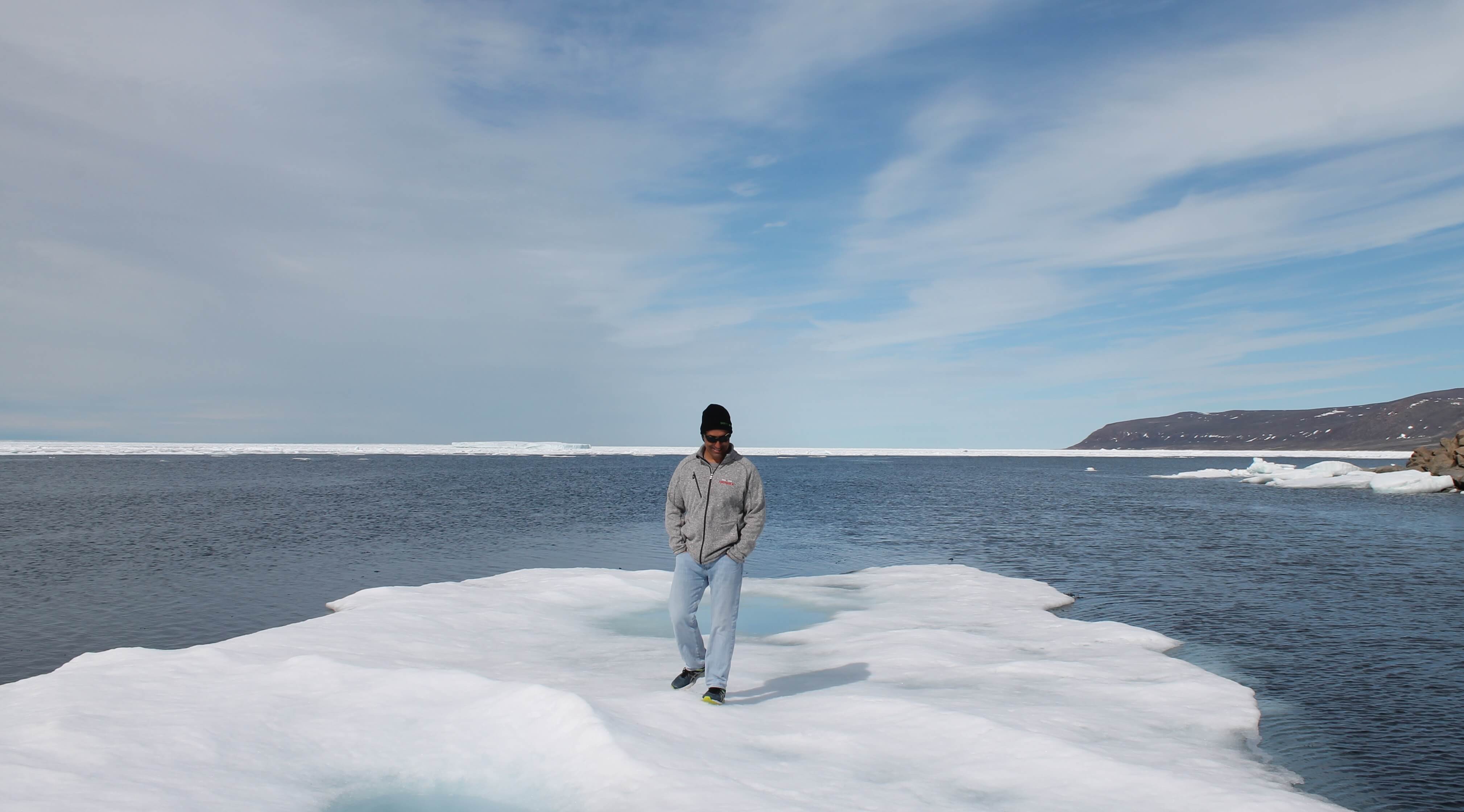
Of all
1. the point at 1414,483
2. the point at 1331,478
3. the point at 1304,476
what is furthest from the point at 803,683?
the point at 1304,476

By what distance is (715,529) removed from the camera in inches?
295

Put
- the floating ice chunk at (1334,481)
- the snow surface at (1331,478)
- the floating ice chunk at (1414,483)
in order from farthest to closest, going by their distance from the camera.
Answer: the floating ice chunk at (1334,481)
the snow surface at (1331,478)
the floating ice chunk at (1414,483)

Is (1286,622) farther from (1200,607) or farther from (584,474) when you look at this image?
(584,474)

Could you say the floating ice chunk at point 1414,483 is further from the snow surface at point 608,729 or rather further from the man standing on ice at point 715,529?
the man standing on ice at point 715,529

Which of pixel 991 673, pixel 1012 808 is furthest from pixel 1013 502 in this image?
pixel 1012 808

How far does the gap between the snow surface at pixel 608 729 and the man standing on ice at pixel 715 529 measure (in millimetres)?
625

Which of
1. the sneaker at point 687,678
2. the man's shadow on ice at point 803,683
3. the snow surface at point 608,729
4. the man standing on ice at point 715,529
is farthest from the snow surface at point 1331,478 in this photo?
the man standing on ice at point 715,529

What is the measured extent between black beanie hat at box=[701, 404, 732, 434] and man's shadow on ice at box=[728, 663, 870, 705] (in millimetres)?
2791

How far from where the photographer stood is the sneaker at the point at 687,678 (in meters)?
8.12

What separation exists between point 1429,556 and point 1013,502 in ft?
86.2

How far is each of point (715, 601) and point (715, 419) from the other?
5.64 ft

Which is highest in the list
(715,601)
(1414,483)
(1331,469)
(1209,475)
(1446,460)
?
(715,601)

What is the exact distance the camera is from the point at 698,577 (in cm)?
772

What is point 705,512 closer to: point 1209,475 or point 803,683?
point 803,683
